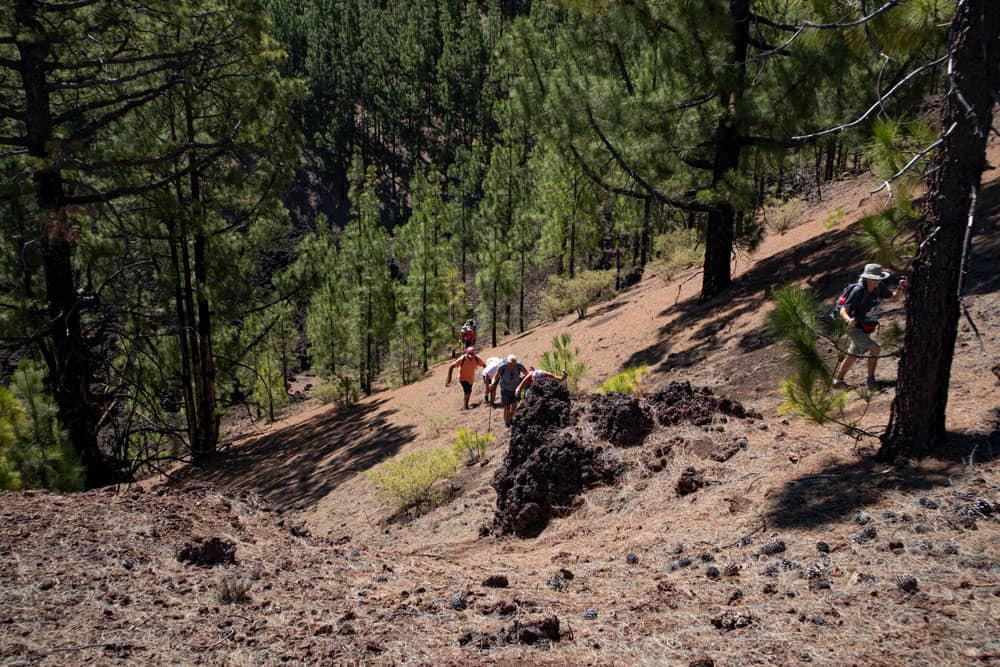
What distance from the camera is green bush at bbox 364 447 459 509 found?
7.75 metres

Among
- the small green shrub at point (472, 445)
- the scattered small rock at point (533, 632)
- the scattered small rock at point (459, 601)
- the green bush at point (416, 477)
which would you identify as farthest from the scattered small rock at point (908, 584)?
the small green shrub at point (472, 445)

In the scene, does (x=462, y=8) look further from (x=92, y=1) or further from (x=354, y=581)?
(x=354, y=581)

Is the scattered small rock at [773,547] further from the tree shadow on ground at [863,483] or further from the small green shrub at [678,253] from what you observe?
the small green shrub at [678,253]

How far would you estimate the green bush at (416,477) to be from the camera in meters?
7.75

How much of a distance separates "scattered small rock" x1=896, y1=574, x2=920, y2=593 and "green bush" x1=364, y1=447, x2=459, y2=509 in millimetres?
5438

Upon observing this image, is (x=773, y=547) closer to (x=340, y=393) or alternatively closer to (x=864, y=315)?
(x=864, y=315)

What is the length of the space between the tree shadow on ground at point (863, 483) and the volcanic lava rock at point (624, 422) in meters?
1.92

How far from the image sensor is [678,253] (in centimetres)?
1778

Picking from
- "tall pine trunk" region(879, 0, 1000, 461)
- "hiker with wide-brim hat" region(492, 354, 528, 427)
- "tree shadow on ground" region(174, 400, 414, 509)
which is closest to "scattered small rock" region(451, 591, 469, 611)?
"tall pine trunk" region(879, 0, 1000, 461)

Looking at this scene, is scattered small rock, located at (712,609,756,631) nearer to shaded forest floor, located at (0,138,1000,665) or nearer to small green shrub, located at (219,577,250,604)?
shaded forest floor, located at (0,138,1000,665)

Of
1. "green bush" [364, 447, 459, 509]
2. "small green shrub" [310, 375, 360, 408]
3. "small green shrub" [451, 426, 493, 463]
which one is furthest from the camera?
"small green shrub" [310, 375, 360, 408]

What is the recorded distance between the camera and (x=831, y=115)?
1018cm

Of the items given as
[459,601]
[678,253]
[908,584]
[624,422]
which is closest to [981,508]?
[908,584]

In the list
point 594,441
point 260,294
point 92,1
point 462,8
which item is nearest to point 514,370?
point 594,441
